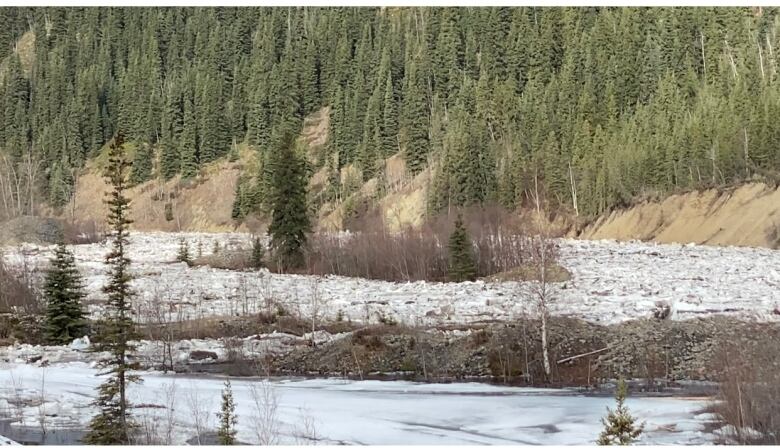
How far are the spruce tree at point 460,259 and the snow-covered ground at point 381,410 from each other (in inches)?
867

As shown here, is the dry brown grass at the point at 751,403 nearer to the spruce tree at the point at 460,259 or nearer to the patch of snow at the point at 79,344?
the patch of snow at the point at 79,344

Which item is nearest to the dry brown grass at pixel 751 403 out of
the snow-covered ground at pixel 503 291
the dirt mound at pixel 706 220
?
the snow-covered ground at pixel 503 291

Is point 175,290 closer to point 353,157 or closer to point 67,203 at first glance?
point 353,157

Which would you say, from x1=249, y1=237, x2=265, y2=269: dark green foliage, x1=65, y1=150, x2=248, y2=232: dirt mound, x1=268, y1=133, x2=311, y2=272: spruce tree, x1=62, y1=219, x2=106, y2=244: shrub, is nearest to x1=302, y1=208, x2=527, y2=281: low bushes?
x1=268, y1=133, x2=311, y2=272: spruce tree

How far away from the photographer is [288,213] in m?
50.4

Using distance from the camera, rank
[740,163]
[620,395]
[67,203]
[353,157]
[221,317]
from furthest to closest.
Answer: [67,203]
[353,157]
[740,163]
[221,317]
[620,395]

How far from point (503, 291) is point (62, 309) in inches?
675

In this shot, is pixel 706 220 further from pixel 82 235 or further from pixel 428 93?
pixel 82 235

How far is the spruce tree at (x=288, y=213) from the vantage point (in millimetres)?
50125

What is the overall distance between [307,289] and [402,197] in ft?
147

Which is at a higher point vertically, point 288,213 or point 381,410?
point 288,213

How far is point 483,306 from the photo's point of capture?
32.2 m

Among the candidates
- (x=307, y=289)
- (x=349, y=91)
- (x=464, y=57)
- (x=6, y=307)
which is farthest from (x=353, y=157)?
(x=6, y=307)

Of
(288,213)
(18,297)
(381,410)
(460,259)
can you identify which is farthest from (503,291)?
(18,297)
